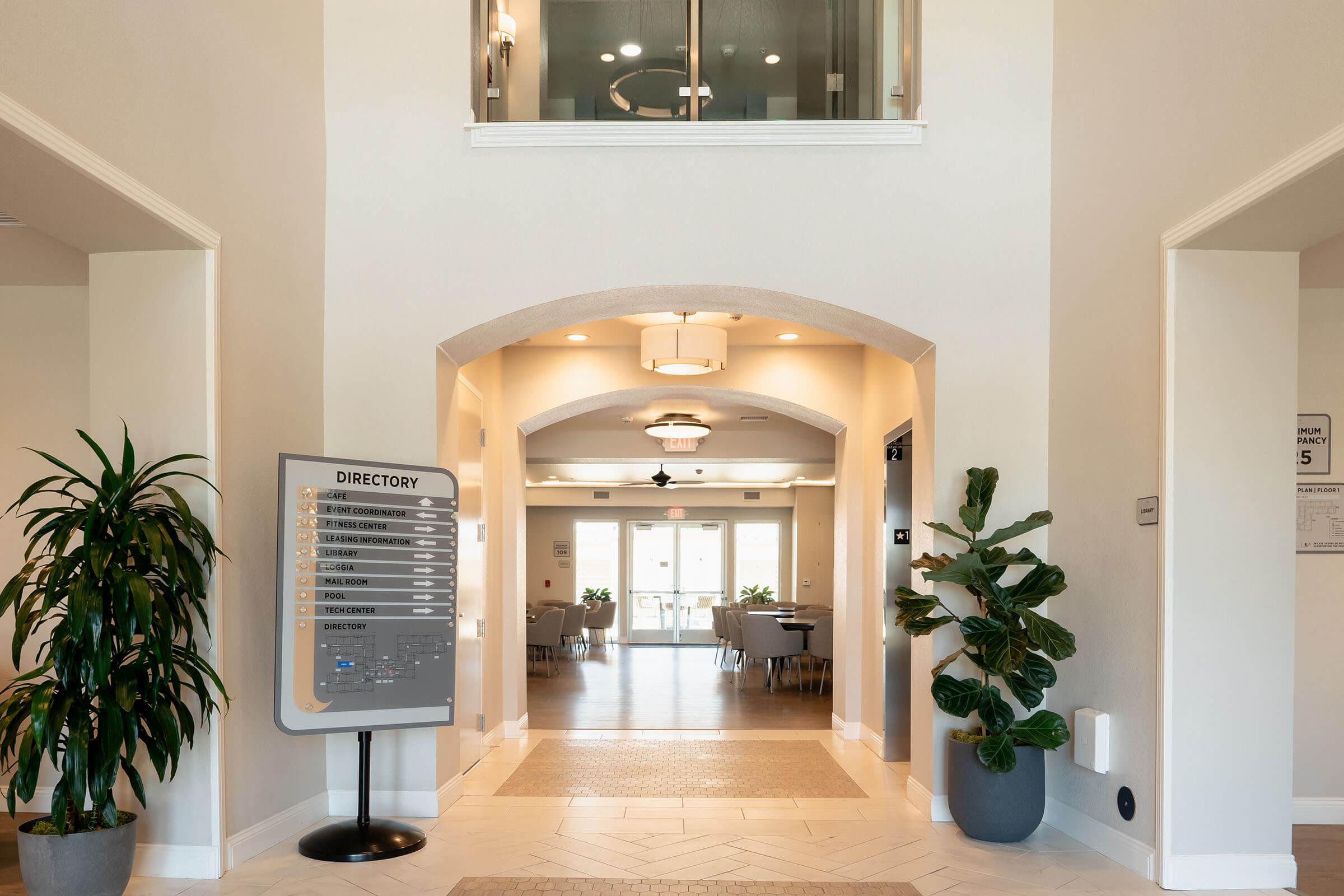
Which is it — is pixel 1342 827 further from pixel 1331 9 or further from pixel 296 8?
pixel 296 8

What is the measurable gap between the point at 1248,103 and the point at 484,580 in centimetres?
507

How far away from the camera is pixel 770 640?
1052 cm

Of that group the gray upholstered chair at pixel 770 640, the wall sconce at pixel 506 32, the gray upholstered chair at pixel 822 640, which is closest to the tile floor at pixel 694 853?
the wall sconce at pixel 506 32

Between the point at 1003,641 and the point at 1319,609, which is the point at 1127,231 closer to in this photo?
the point at 1003,641

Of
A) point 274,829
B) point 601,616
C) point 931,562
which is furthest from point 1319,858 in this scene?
point 601,616

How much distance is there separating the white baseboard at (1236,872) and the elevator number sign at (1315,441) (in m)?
2.14

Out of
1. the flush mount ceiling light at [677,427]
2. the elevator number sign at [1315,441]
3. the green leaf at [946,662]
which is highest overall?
the flush mount ceiling light at [677,427]

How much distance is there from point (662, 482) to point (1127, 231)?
9291 millimetres

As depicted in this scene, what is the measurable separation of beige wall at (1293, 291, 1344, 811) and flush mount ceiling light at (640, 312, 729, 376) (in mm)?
3384

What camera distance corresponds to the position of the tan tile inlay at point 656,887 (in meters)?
3.83


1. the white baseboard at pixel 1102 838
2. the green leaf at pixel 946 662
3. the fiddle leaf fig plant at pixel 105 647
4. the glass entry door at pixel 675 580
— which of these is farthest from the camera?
the glass entry door at pixel 675 580

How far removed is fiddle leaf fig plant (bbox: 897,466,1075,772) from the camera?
4.27 m

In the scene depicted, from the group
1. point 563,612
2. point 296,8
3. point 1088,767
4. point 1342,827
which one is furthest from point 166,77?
point 563,612

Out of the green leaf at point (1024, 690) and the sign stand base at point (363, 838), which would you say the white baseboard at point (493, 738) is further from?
the green leaf at point (1024, 690)
